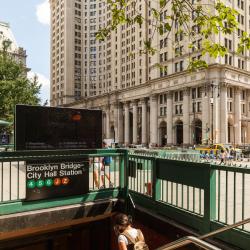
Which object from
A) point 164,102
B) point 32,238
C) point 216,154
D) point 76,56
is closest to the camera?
point 32,238

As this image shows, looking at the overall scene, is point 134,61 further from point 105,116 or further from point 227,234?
point 227,234

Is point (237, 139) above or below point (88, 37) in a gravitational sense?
below

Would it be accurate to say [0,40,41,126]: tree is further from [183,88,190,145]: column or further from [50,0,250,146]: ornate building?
[183,88,190,145]: column

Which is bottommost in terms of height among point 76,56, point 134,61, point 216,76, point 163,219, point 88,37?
point 163,219

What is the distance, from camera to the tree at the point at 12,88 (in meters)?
29.4

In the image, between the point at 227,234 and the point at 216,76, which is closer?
the point at 227,234

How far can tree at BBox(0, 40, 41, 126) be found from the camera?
1159 inches

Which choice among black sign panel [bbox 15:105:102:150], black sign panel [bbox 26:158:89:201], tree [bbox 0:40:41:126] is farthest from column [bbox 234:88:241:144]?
black sign panel [bbox 26:158:89:201]

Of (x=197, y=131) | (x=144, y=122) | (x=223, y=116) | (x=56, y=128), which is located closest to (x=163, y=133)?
(x=144, y=122)

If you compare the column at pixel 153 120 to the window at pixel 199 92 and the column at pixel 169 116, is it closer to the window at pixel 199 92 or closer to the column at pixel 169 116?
the column at pixel 169 116

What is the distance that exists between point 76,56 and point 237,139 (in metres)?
85.5

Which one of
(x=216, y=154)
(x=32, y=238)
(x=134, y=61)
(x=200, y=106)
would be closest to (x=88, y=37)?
(x=134, y=61)

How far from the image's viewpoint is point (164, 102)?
73.2 meters

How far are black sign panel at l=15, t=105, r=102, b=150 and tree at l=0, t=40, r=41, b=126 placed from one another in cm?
2257
